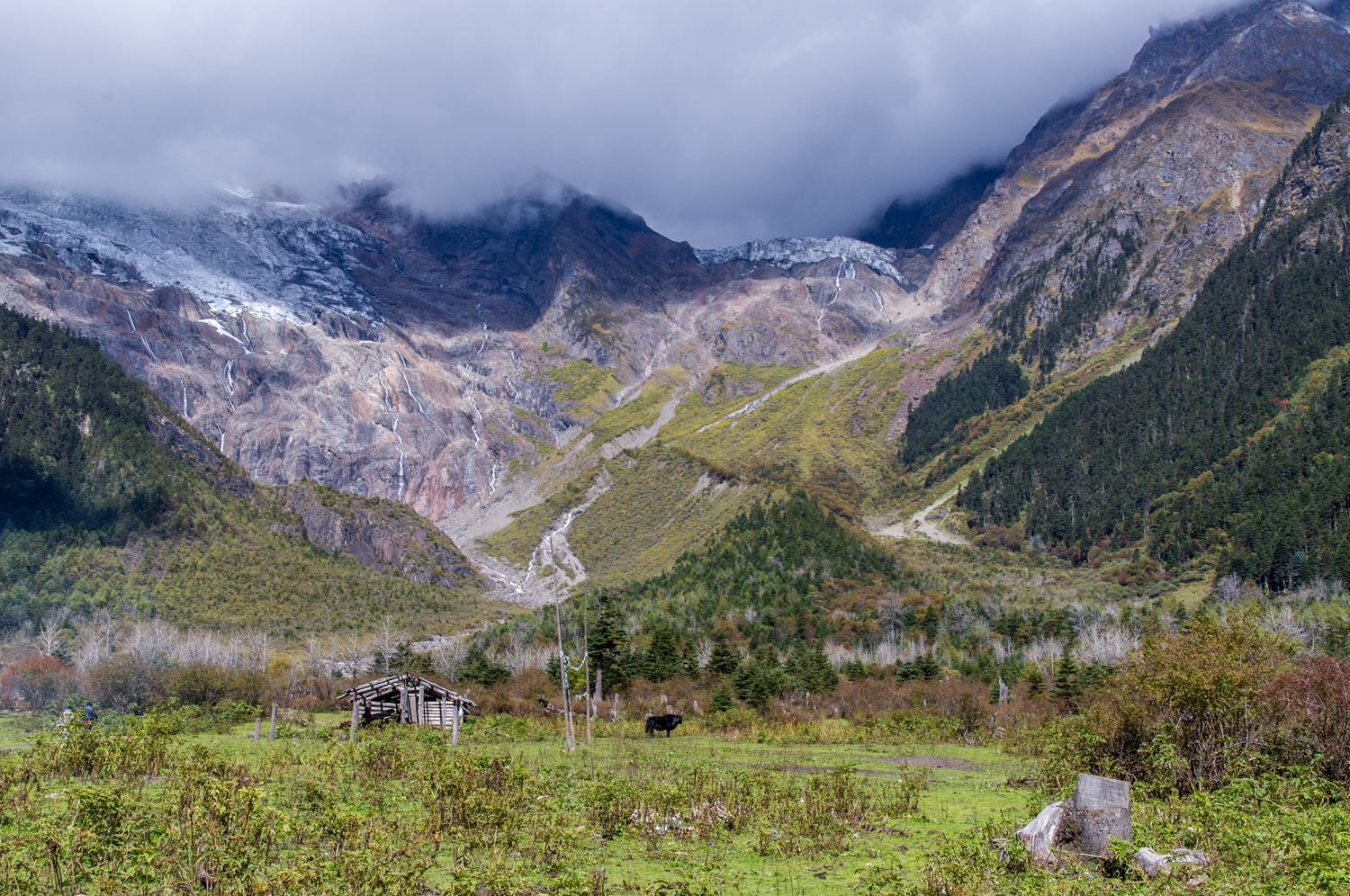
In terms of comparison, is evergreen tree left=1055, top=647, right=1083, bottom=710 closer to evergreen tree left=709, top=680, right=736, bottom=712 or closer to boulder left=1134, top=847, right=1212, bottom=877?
evergreen tree left=709, top=680, right=736, bottom=712

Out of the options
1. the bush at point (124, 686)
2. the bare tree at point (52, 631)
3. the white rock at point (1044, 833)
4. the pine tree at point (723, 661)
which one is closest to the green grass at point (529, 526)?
the bare tree at point (52, 631)

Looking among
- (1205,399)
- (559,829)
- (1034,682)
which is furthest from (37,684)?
(1205,399)

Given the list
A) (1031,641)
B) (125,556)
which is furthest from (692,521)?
(125,556)

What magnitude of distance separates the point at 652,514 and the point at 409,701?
115m

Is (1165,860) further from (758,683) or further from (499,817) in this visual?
(758,683)

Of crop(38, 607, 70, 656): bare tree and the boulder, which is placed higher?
crop(38, 607, 70, 656): bare tree

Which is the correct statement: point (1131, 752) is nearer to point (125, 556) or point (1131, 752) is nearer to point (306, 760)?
point (306, 760)

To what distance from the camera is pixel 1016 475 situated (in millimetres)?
156375

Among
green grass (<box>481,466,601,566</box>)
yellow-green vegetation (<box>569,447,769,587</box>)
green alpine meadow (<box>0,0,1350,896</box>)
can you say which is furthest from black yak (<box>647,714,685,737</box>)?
green grass (<box>481,466,601,566</box>)

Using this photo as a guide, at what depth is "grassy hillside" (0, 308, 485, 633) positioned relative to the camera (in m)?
93.1

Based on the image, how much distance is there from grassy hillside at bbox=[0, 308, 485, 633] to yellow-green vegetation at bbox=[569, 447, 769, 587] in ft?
87.8

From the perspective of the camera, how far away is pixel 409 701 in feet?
157

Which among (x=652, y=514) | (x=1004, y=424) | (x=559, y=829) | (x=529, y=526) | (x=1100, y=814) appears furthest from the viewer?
(x=529, y=526)

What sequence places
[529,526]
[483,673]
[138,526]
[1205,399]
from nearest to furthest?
[483,673], [138,526], [1205,399], [529,526]
